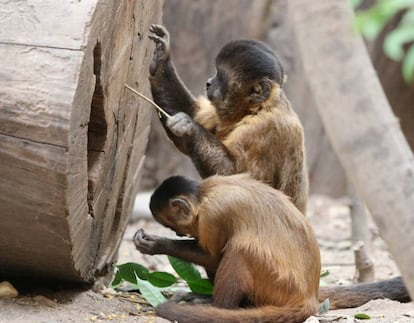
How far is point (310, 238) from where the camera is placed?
5.38m

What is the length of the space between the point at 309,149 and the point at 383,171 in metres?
10.4

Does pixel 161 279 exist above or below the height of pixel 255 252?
below

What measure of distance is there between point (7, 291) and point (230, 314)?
1400 mm

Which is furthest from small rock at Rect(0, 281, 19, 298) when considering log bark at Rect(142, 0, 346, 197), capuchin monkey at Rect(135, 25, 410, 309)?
log bark at Rect(142, 0, 346, 197)

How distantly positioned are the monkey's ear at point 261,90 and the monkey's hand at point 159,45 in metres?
0.71

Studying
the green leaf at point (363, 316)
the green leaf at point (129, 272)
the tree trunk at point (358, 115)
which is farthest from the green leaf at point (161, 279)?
the tree trunk at point (358, 115)

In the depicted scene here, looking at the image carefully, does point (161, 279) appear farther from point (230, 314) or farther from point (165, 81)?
point (165, 81)

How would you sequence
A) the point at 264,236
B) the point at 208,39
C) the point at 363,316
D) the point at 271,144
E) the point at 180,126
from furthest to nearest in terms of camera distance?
the point at 208,39, the point at 271,144, the point at 180,126, the point at 363,316, the point at 264,236

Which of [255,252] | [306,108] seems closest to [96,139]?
[255,252]

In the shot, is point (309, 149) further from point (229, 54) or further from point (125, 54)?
point (125, 54)

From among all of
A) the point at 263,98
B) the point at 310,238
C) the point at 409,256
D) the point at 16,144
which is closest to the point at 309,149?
the point at 263,98

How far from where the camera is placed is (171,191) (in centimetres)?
547

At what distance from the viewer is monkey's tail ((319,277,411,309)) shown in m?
6.20

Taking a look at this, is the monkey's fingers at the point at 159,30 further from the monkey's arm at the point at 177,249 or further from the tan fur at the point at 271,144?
the monkey's arm at the point at 177,249
